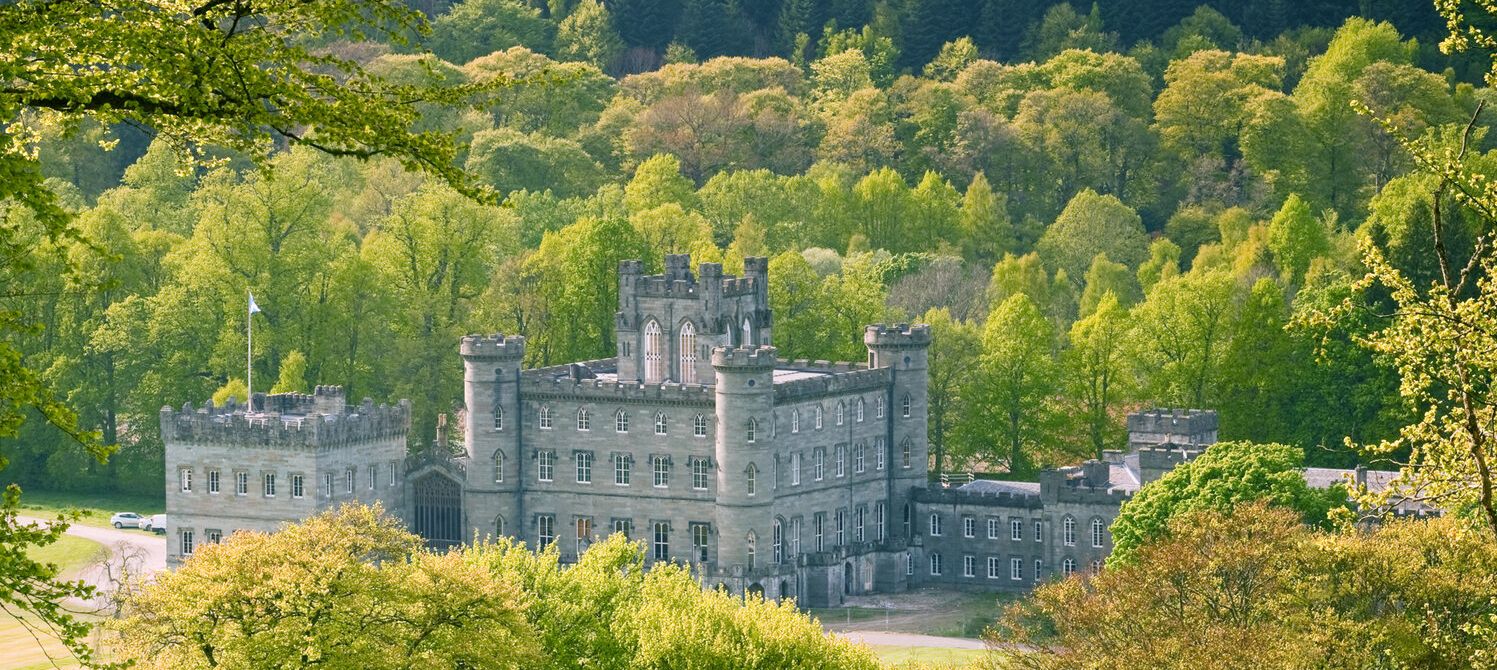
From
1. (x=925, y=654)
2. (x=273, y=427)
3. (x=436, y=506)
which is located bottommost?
(x=925, y=654)

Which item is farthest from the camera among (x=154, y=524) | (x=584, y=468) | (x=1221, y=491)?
(x=154, y=524)

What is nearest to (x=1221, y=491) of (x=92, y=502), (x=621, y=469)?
(x=621, y=469)

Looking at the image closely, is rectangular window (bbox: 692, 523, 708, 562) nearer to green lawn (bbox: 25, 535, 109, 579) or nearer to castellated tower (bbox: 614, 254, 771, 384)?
castellated tower (bbox: 614, 254, 771, 384)

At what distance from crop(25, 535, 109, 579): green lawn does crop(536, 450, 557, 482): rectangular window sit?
15.1m

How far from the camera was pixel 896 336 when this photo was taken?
10138 cm

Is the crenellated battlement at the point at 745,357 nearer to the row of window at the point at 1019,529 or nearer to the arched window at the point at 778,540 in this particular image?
the arched window at the point at 778,540

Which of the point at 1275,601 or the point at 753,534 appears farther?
the point at 753,534

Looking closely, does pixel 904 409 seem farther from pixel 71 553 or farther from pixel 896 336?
pixel 71 553

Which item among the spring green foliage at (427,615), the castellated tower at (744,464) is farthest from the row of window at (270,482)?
the spring green foliage at (427,615)

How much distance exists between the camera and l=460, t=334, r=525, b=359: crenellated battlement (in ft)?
321

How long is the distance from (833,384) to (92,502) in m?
32.0

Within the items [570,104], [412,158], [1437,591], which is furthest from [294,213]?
[412,158]

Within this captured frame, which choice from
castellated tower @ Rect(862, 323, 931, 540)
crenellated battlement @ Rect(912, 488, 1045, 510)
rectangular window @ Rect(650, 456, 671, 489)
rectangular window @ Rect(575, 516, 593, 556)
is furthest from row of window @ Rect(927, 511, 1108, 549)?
rectangular window @ Rect(575, 516, 593, 556)

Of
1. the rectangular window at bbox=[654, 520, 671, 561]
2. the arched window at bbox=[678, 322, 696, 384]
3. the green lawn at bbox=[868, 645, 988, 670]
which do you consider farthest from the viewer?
the arched window at bbox=[678, 322, 696, 384]
